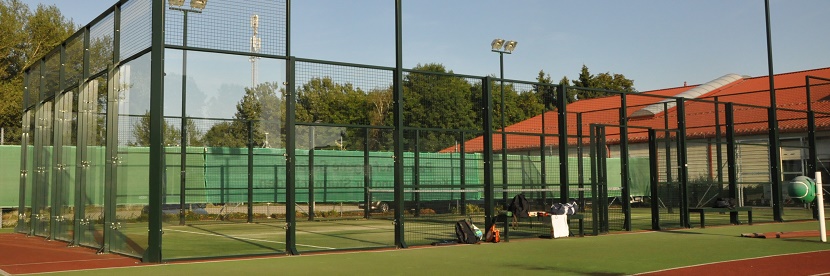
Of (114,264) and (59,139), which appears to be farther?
(59,139)

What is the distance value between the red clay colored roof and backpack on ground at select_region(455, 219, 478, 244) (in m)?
3.61

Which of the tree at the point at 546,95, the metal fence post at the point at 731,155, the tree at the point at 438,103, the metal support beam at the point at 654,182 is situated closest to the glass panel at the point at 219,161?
the tree at the point at 438,103

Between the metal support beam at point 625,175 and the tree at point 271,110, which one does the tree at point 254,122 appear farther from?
the metal support beam at point 625,175

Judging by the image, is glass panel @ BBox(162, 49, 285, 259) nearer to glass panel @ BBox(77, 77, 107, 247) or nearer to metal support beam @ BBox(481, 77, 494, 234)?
glass panel @ BBox(77, 77, 107, 247)

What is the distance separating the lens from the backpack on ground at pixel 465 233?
14.0m

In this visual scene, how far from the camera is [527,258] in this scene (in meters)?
11.2

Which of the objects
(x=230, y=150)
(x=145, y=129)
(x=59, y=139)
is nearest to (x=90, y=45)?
(x=59, y=139)

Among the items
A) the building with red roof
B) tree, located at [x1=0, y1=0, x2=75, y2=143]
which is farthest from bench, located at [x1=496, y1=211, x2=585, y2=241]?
tree, located at [x1=0, y1=0, x2=75, y2=143]

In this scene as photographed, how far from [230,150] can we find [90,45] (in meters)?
6.49

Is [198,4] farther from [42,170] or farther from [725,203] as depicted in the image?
[725,203]

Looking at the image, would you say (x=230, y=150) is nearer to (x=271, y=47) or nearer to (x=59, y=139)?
→ (x=59, y=139)

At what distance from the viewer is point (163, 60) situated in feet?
35.9

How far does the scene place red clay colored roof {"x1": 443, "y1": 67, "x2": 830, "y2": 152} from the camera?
19961 mm

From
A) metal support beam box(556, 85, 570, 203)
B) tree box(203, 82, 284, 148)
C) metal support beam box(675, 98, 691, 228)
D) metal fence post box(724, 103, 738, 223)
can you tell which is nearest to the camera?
tree box(203, 82, 284, 148)
